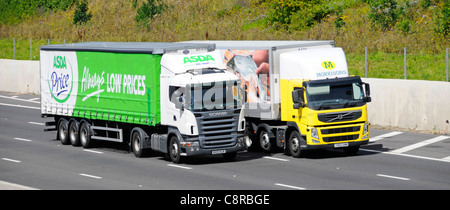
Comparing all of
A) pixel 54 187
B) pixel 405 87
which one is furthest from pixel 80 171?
pixel 405 87

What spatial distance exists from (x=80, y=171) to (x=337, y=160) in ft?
24.3

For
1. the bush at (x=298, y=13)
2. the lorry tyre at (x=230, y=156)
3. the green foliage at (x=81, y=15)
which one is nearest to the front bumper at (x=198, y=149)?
the lorry tyre at (x=230, y=156)

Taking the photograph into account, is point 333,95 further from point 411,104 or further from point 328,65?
point 411,104

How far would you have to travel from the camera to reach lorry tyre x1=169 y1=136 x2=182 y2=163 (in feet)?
78.2

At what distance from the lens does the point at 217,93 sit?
23703 mm

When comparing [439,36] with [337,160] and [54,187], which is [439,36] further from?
[54,187]

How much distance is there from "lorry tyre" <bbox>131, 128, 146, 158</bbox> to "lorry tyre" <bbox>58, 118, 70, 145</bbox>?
3779 mm

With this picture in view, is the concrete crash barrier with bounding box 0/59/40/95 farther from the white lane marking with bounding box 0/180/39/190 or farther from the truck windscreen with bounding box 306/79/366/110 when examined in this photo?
the white lane marking with bounding box 0/180/39/190

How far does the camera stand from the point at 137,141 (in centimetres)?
2572

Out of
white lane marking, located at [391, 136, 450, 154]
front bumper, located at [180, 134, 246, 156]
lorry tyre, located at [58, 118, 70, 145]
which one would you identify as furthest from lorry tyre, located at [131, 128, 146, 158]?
white lane marking, located at [391, 136, 450, 154]

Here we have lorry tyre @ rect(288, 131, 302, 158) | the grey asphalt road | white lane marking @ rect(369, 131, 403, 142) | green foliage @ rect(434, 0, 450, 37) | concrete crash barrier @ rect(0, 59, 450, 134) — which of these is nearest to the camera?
the grey asphalt road

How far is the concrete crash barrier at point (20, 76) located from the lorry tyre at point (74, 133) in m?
17.9

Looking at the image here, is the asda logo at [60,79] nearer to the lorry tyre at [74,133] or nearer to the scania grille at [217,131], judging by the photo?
the lorry tyre at [74,133]

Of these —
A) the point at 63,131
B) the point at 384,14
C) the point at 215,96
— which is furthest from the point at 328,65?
the point at 384,14
